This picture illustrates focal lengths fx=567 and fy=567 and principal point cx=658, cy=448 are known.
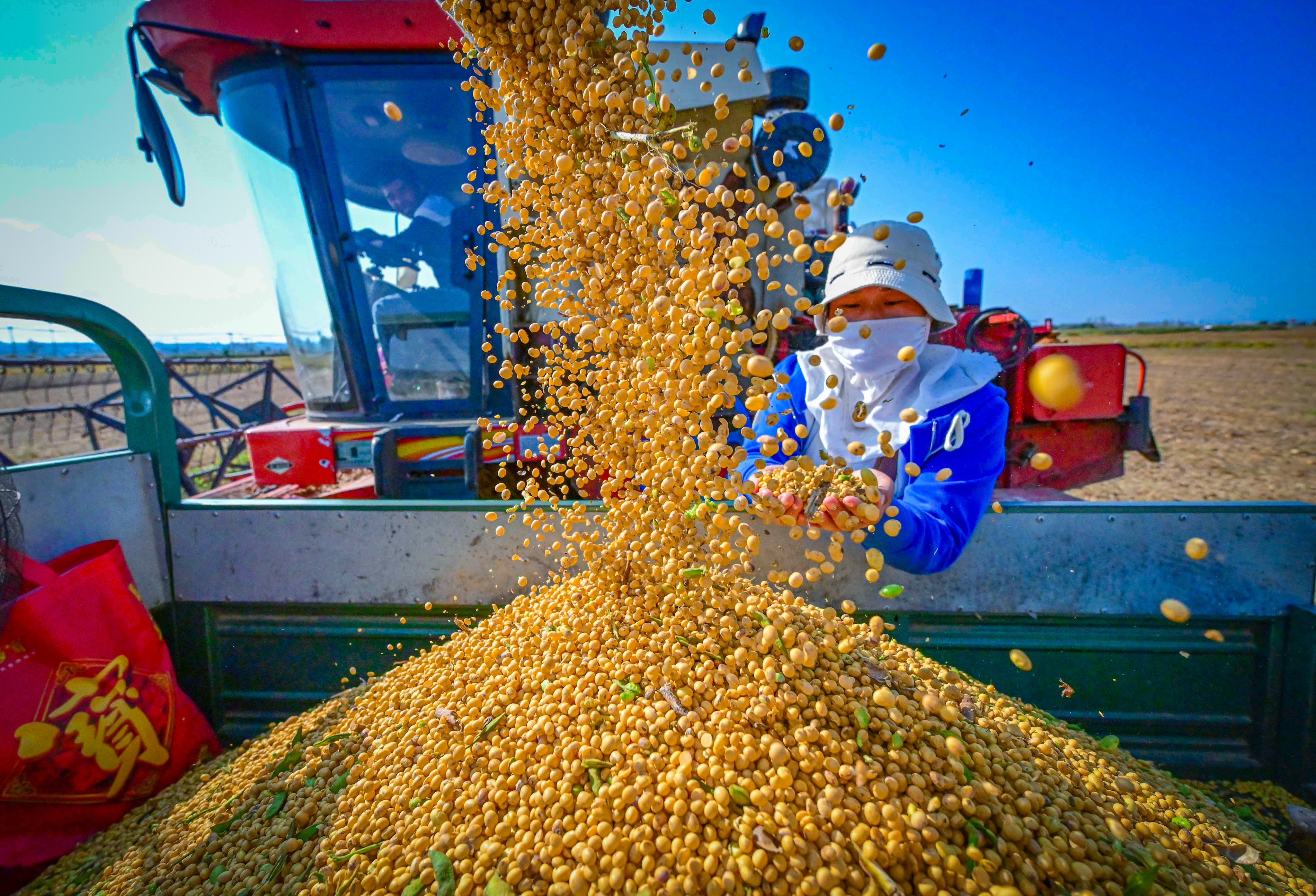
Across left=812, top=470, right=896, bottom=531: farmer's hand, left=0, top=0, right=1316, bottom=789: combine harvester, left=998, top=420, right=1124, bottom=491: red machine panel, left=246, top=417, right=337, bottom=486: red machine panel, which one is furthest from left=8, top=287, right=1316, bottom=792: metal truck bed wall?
left=998, top=420, right=1124, bottom=491: red machine panel

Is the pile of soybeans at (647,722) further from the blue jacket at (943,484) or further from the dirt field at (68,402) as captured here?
the dirt field at (68,402)

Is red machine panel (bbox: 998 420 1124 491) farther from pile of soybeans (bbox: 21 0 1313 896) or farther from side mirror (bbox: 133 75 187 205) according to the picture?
side mirror (bbox: 133 75 187 205)

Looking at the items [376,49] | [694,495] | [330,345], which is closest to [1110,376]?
[694,495]

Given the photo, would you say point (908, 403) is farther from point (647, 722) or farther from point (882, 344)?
point (647, 722)

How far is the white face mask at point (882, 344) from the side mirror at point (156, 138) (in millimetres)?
3585

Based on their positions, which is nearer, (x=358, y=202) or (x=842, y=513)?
(x=842, y=513)

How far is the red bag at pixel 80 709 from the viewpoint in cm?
172

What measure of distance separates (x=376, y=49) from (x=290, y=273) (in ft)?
5.22

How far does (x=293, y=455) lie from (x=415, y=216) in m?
1.72

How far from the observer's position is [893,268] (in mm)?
1957

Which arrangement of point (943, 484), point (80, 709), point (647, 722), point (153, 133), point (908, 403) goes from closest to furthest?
point (647, 722) → point (80, 709) → point (943, 484) → point (908, 403) → point (153, 133)

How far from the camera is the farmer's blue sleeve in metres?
Answer: 1.79

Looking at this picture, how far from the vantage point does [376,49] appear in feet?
10.9

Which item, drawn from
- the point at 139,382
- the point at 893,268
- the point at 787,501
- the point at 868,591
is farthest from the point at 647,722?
the point at 139,382
